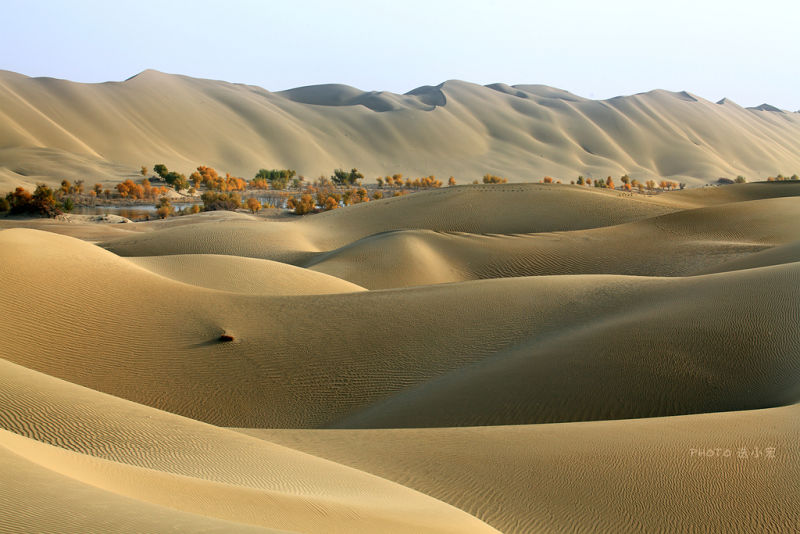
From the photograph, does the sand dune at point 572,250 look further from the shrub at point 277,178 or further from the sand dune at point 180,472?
the shrub at point 277,178

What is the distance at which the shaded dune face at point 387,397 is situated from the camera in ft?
18.4

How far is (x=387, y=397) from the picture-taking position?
12.4 metres

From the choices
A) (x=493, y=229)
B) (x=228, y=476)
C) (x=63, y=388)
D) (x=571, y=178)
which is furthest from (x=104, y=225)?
(x=571, y=178)

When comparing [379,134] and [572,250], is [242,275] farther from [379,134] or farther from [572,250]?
[379,134]

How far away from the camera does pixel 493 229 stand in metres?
34.1

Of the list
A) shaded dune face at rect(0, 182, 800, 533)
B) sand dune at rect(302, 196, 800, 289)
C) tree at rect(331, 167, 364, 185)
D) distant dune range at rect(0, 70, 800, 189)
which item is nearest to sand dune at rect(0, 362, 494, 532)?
shaded dune face at rect(0, 182, 800, 533)

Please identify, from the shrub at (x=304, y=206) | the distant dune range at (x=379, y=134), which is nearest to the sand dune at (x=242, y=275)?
the shrub at (x=304, y=206)

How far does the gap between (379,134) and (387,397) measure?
116 metres

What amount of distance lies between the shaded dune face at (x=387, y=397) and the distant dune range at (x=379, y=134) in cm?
5682

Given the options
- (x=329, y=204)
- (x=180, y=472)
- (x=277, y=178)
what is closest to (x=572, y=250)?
(x=180, y=472)

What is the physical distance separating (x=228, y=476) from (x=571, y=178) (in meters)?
114

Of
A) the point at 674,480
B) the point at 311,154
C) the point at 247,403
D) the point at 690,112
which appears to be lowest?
the point at 247,403

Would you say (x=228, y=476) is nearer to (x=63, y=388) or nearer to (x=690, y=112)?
(x=63, y=388)

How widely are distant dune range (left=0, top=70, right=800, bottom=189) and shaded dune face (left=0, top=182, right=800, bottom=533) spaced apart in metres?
56.8
